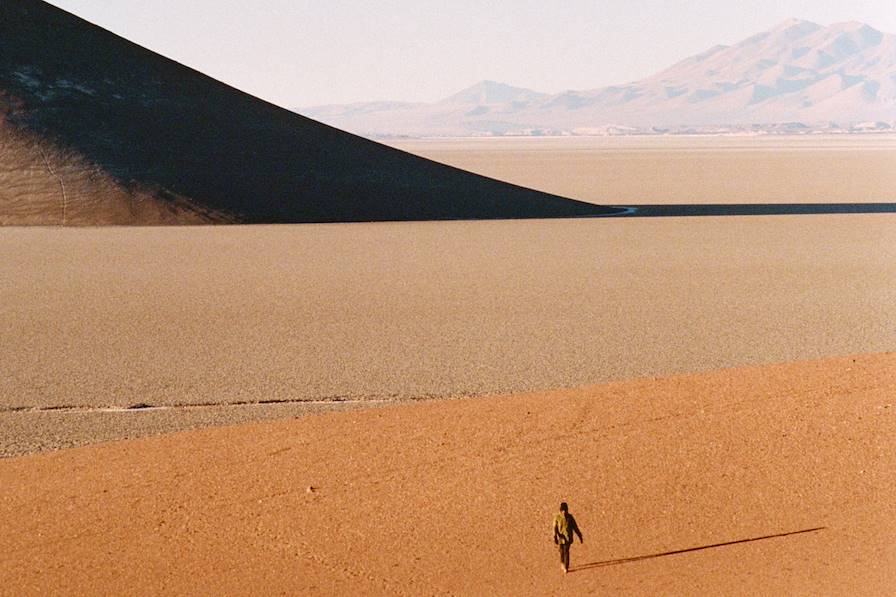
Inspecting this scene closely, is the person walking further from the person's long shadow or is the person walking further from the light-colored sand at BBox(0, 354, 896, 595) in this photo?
the person's long shadow

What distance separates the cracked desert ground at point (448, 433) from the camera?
24.0 feet

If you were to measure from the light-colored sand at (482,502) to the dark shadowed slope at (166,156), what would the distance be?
25.3 m

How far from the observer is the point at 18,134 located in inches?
1401

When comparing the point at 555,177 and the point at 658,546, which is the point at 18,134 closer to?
the point at 658,546

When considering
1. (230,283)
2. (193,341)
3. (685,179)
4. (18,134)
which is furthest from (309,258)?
(685,179)

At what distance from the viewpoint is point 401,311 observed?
18609 millimetres

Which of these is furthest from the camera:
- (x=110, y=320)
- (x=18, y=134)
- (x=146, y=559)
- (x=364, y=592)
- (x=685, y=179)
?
(x=685, y=179)

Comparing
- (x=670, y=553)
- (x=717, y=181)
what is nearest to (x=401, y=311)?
(x=670, y=553)

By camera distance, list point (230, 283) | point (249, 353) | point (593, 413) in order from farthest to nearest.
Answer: point (230, 283), point (249, 353), point (593, 413)

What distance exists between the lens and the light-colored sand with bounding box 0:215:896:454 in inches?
517

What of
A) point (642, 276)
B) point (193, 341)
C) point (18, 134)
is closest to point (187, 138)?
point (18, 134)

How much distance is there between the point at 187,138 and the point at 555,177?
33353mm

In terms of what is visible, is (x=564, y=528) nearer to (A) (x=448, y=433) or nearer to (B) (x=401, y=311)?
(A) (x=448, y=433)

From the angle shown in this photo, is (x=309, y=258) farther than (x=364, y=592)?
Yes
